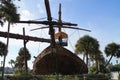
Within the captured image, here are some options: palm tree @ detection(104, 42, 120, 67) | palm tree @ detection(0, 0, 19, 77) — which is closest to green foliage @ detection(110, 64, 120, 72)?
palm tree @ detection(104, 42, 120, 67)

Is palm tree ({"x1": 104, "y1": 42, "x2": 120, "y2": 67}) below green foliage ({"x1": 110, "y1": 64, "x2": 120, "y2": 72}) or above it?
above

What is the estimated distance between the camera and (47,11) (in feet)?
115

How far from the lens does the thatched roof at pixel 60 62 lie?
39250mm

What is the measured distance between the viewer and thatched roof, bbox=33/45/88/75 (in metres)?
39.2

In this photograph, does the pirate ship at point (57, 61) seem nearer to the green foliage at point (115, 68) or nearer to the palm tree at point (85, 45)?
the palm tree at point (85, 45)

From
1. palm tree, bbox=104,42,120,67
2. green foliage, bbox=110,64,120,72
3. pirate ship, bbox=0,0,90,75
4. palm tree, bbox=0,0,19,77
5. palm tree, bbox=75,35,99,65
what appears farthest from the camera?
green foliage, bbox=110,64,120,72

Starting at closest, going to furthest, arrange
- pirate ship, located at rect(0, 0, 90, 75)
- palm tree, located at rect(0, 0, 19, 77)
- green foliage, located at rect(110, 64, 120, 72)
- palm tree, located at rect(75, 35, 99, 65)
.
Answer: palm tree, located at rect(0, 0, 19, 77) → pirate ship, located at rect(0, 0, 90, 75) → palm tree, located at rect(75, 35, 99, 65) → green foliage, located at rect(110, 64, 120, 72)

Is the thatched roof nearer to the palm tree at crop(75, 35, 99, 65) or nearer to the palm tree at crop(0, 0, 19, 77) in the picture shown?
the palm tree at crop(0, 0, 19, 77)

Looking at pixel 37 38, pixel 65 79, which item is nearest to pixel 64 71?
pixel 65 79

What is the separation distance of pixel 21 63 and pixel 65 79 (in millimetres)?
43916

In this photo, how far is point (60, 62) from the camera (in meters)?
39.6

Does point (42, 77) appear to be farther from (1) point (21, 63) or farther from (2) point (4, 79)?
(1) point (21, 63)

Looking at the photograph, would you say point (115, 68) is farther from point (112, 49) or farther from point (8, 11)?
point (8, 11)

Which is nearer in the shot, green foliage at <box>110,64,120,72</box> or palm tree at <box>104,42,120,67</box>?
palm tree at <box>104,42,120,67</box>
